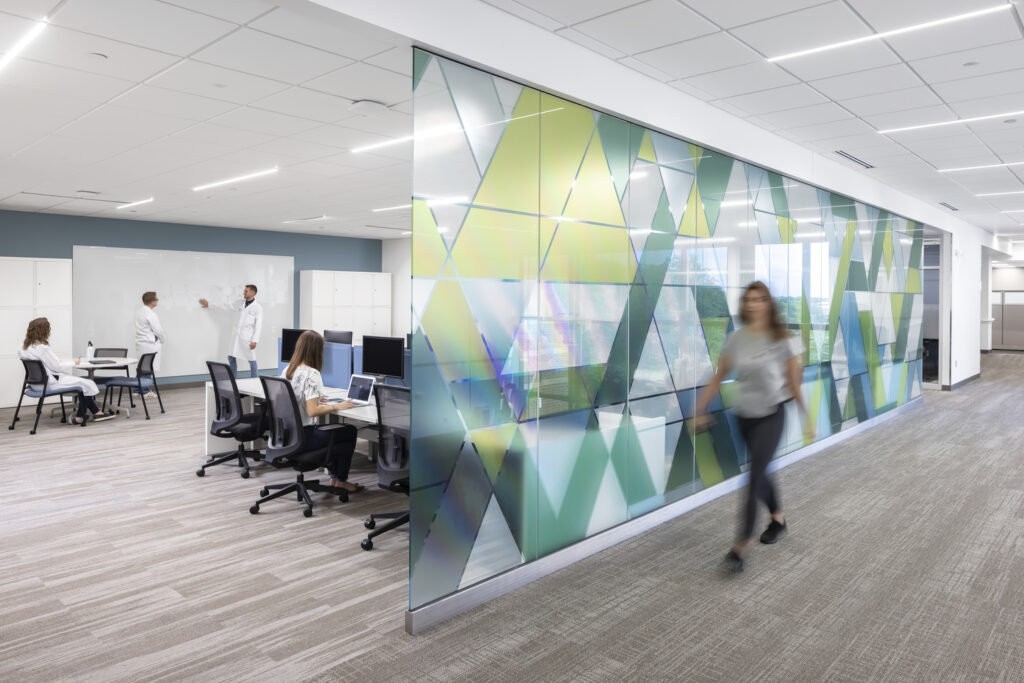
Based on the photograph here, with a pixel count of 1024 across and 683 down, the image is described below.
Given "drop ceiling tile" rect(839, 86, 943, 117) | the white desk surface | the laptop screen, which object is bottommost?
the white desk surface

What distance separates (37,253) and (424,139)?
911 centimetres

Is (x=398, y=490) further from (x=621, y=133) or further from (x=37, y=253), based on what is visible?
(x=37, y=253)

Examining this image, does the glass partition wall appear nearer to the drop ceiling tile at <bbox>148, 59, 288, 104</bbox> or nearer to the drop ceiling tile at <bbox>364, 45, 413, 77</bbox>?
the drop ceiling tile at <bbox>364, 45, 413, 77</bbox>

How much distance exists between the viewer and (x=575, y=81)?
355 cm

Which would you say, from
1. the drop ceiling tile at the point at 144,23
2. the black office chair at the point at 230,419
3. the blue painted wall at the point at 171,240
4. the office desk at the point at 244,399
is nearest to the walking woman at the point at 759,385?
the drop ceiling tile at the point at 144,23

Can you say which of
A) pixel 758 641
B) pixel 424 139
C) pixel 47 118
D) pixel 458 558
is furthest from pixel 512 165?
pixel 47 118

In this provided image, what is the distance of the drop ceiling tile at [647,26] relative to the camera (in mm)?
3100

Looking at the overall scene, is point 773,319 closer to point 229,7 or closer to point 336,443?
point 336,443

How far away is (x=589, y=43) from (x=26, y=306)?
349 inches

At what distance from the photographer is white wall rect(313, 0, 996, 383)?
2773 millimetres

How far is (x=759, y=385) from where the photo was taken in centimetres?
350

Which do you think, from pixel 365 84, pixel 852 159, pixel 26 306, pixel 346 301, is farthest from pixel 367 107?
pixel 346 301

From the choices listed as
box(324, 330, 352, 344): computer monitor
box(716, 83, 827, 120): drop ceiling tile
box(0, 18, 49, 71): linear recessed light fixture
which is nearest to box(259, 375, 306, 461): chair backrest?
box(324, 330, 352, 344): computer monitor

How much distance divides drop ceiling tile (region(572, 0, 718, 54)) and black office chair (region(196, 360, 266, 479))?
356 cm
